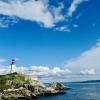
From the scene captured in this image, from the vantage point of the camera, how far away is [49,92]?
185 meters

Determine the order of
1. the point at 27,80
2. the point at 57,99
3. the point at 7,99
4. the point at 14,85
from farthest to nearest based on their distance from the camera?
the point at 27,80
the point at 14,85
the point at 57,99
the point at 7,99

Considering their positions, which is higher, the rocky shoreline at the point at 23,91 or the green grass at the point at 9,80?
the green grass at the point at 9,80

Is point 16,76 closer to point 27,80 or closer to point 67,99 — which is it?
point 27,80

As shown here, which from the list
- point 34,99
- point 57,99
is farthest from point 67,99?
point 34,99

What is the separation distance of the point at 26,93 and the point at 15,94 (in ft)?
27.6

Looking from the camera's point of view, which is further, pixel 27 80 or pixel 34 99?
pixel 27 80

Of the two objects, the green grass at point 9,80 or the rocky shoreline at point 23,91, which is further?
the green grass at point 9,80

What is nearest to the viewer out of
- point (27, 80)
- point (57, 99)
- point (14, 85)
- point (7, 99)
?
point (7, 99)

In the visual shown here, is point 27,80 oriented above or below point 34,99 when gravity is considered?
above

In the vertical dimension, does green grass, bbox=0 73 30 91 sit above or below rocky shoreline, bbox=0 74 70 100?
above

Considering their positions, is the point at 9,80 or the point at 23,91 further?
the point at 9,80

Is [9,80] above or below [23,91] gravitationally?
above

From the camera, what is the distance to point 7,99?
142750 millimetres

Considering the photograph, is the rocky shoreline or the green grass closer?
the rocky shoreline
